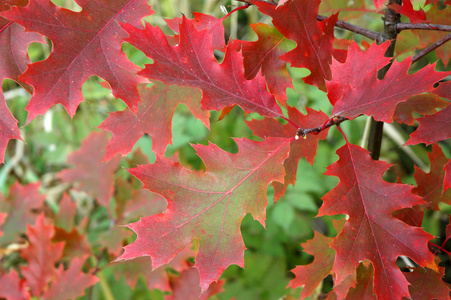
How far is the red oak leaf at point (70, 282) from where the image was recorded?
96cm

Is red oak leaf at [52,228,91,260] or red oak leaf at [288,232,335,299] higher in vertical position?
red oak leaf at [288,232,335,299]

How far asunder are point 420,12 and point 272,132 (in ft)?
0.96

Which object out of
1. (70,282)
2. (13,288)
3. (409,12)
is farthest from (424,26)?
(13,288)

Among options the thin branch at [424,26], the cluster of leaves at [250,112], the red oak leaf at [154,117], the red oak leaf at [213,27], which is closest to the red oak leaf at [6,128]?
the cluster of leaves at [250,112]

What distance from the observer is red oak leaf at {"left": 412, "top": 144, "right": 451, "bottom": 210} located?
2.26 feet

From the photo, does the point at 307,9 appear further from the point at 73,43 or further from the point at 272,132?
the point at 73,43

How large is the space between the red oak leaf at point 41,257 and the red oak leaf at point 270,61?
26.2 inches

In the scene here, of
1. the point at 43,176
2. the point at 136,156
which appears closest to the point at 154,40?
the point at 136,156

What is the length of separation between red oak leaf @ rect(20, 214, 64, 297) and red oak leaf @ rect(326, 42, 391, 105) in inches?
30.2

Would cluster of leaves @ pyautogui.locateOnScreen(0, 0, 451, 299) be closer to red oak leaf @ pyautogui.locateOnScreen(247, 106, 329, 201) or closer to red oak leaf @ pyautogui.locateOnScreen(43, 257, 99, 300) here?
red oak leaf @ pyautogui.locateOnScreen(247, 106, 329, 201)

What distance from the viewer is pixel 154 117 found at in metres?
0.72

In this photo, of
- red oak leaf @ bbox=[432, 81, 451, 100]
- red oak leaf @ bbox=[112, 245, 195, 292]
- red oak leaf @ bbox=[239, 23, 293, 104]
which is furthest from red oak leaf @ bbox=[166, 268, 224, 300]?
red oak leaf @ bbox=[432, 81, 451, 100]

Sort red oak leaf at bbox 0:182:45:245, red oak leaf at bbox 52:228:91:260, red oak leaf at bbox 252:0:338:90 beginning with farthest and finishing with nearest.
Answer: red oak leaf at bbox 0:182:45:245
red oak leaf at bbox 52:228:91:260
red oak leaf at bbox 252:0:338:90

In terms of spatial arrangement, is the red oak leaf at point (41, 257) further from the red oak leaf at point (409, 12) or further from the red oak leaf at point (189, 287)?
the red oak leaf at point (409, 12)
